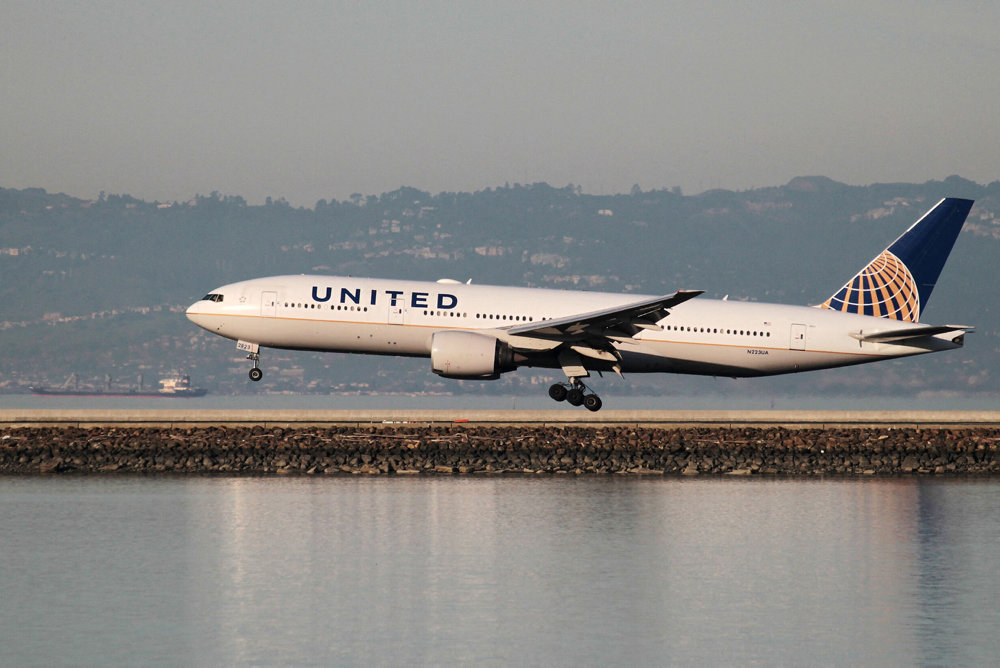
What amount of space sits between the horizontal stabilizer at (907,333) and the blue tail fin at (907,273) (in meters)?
3.23

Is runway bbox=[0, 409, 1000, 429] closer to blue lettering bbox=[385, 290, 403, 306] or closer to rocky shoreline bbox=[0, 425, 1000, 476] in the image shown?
rocky shoreline bbox=[0, 425, 1000, 476]

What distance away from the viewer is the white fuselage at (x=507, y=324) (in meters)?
42.2

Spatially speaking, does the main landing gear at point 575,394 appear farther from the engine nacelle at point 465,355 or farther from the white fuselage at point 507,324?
the engine nacelle at point 465,355

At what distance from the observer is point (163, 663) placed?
18.0 metres

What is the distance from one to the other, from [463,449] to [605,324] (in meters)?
6.59

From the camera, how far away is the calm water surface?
18922 millimetres

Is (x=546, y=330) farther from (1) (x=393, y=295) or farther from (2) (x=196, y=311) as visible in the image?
(2) (x=196, y=311)

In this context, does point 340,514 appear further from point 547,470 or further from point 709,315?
point 709,315

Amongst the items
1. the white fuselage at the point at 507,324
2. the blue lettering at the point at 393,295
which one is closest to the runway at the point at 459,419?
the white fuselage at the point at 507,324

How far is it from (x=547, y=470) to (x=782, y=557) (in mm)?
12293

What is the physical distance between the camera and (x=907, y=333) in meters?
43.1

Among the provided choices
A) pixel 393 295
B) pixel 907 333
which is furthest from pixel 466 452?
pixel 907 333

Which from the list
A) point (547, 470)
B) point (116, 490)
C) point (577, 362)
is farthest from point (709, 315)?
point (116, 490)

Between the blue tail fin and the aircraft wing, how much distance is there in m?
9.83
